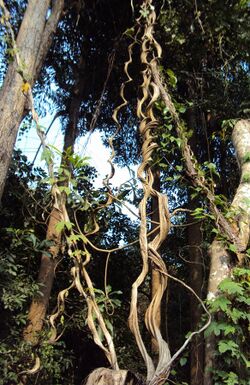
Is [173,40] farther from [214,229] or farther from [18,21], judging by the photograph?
[214,229]

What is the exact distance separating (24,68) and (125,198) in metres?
1.09

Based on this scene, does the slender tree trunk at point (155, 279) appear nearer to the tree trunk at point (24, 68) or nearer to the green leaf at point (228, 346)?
the green leaf at point (228, 346)

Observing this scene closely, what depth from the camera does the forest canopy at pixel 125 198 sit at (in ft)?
6.13

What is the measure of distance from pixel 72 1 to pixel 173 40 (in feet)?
3.86

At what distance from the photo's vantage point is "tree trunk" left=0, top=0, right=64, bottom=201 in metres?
2.54

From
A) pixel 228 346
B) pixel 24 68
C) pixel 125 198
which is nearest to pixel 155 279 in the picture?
pixel 125 198

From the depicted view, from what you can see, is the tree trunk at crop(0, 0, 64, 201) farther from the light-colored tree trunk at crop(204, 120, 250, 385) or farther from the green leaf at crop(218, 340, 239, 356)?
the green leaf at crop(218, 340, 239, 356)

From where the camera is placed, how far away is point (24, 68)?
2609mm

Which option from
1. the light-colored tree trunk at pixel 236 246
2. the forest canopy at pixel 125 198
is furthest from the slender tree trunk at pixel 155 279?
the light-colored tree trunk at pixel 236 246

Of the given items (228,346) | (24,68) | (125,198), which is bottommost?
(228,346)

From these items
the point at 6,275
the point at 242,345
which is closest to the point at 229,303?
the point at 242,345

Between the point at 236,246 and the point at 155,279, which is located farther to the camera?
the point at 155,279

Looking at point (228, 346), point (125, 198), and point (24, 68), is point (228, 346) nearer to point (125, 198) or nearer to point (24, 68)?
point (125, 198)

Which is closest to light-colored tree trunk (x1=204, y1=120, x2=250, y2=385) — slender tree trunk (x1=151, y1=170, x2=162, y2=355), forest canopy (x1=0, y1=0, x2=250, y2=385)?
forest canopy (x1=0, y1=0, x2=250, y2=385)
